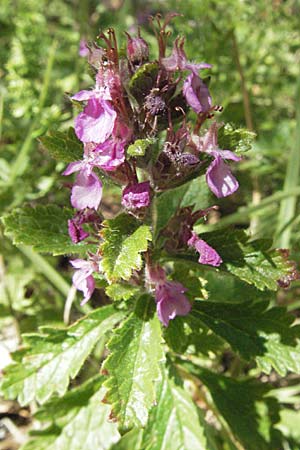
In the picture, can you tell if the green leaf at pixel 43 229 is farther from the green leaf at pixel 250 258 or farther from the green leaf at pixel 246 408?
the green leaf at pixel 246 408

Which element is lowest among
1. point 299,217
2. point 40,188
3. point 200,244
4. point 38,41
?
point 299,217

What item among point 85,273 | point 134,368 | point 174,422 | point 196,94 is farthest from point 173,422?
point 196,94

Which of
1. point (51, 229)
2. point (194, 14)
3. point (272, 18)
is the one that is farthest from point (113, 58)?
point (272, 18)

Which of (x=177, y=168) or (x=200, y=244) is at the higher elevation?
(x=177, y=168)

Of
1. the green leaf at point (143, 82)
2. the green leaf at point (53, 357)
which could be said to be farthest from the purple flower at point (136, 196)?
the green leaf at point (53, 357)

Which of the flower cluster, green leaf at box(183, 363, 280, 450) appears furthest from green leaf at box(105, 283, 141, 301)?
green leaf at box(183, 363, 280, 450)

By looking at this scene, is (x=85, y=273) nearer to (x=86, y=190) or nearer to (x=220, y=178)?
(x=86, y=190)

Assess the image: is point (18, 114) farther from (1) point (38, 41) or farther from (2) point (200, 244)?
(2) point (200, 244)

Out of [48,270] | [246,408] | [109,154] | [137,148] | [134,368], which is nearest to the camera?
[137,148]
